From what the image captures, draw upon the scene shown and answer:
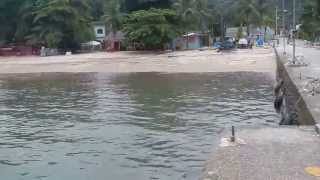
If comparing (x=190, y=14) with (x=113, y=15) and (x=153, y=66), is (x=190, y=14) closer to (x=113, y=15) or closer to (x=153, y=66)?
(x=113, y=15)

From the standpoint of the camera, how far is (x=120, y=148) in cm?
1833

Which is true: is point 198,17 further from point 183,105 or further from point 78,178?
point 78,178

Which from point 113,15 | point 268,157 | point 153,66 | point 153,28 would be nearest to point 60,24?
point 153,28

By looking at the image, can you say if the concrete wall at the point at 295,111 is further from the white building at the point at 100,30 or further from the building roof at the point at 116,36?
the white building at the point at 100,30

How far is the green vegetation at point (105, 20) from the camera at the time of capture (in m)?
84.1

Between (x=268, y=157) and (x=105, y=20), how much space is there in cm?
8937

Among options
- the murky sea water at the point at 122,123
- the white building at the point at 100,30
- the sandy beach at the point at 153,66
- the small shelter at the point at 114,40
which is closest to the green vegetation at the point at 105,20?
the small shelter at the point at 114,40

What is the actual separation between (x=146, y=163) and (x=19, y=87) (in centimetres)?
2839

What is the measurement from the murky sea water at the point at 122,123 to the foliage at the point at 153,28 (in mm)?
39269

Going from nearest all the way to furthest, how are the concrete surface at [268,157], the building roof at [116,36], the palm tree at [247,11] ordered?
1. the concrete surface at [268,157]
2. the building roof at [116,36]
3. the palm tree at [247,11]

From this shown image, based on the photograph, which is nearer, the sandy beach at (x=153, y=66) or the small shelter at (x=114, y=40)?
the sandy beach at (x=153, y=66)

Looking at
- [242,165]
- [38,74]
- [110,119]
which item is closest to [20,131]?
[110,119]

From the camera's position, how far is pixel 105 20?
99.7m

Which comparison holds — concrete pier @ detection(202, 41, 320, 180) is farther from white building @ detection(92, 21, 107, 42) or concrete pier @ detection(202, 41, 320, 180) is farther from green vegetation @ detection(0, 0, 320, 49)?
white building @ detection(92, 21, 107, 42)
